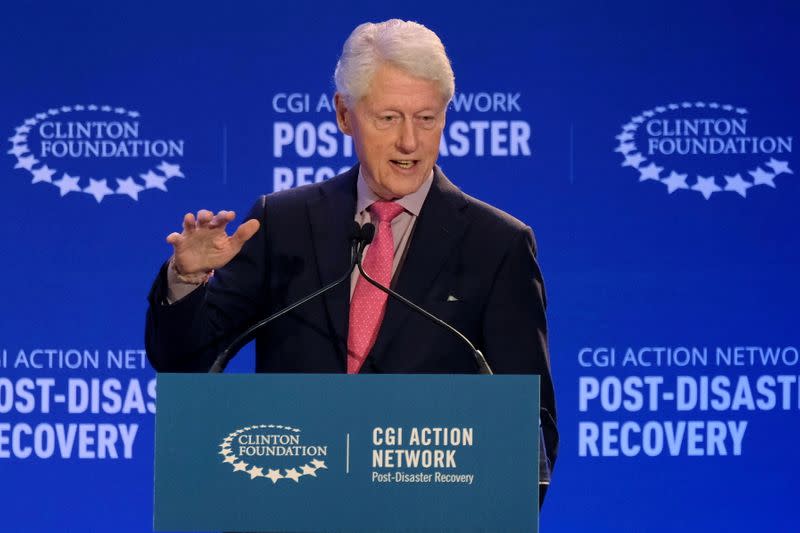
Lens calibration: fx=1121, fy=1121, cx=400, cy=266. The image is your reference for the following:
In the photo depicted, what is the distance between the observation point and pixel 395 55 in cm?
192

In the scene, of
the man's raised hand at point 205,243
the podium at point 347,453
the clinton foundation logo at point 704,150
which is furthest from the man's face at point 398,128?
the clinton foundation logo at point 704,150

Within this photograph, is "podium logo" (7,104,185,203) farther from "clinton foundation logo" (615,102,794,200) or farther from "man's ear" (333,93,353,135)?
"man's ear" (333,93,353,135)

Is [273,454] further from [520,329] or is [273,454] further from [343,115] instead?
[343,115]

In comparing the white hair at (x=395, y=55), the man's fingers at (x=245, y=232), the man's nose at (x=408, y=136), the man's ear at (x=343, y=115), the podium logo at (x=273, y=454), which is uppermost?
the white hair at (x=395, y=55)

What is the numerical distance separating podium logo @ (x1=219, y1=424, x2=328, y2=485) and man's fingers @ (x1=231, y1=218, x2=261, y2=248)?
38 cm

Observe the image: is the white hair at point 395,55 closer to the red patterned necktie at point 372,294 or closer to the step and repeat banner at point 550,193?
the red patterned necktie at point 372,294

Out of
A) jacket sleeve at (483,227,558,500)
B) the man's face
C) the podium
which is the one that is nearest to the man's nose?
the man's face

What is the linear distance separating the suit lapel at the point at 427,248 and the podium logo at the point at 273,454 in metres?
0.49

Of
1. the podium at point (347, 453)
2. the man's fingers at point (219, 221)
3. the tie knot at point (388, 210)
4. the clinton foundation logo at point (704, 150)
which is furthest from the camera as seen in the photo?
the clinton foundation logo at point (704, 150)

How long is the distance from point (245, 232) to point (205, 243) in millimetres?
65

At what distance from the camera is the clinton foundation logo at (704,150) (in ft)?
11.7

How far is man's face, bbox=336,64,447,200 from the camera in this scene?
1.94 meters

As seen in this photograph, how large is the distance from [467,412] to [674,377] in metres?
2.24

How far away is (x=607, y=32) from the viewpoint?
3600 mm
